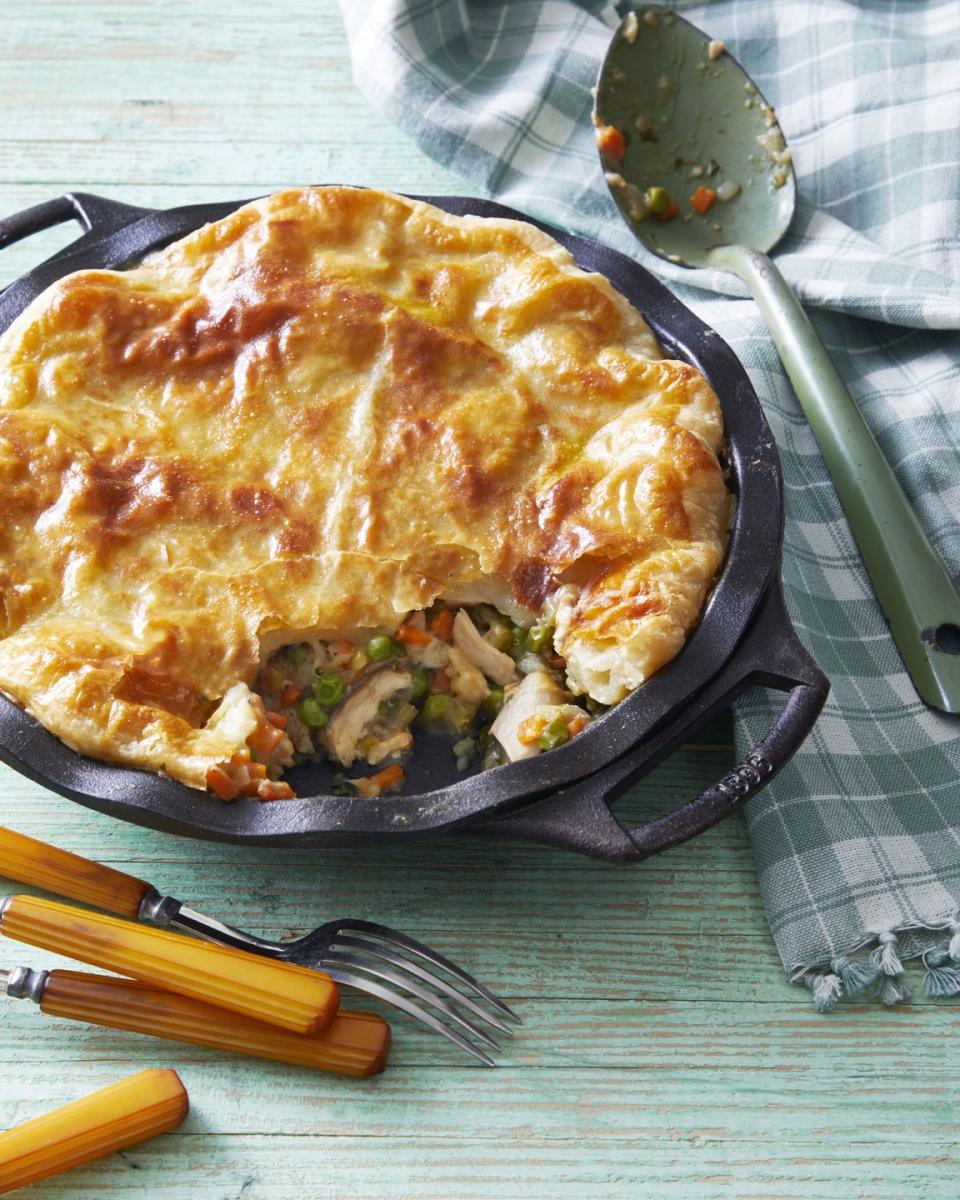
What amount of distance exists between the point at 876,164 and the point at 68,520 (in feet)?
10.6

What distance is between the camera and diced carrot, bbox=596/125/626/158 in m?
4.76

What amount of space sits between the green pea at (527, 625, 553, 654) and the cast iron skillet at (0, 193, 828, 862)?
372 millimetres

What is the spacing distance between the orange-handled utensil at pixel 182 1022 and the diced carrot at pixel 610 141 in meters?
3.23

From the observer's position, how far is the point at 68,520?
11.0 feet

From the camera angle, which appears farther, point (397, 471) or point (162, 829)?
point (397, 471)

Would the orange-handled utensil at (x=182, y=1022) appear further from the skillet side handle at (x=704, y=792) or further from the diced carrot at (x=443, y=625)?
the diced carrot at (x=443, y=625)

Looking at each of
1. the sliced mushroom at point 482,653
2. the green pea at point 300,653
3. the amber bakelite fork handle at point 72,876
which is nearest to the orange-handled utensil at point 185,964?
the amber bakelite fork handle at point 72,876

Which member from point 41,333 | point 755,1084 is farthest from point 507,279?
point 755,1084

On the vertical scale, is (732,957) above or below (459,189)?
below

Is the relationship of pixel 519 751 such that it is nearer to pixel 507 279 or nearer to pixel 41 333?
pixel 507 279

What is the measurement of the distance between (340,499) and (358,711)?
553 mm

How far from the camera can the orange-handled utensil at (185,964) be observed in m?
2.81

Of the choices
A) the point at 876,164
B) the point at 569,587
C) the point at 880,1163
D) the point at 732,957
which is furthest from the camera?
the point at 876,164

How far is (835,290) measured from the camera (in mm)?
4457
